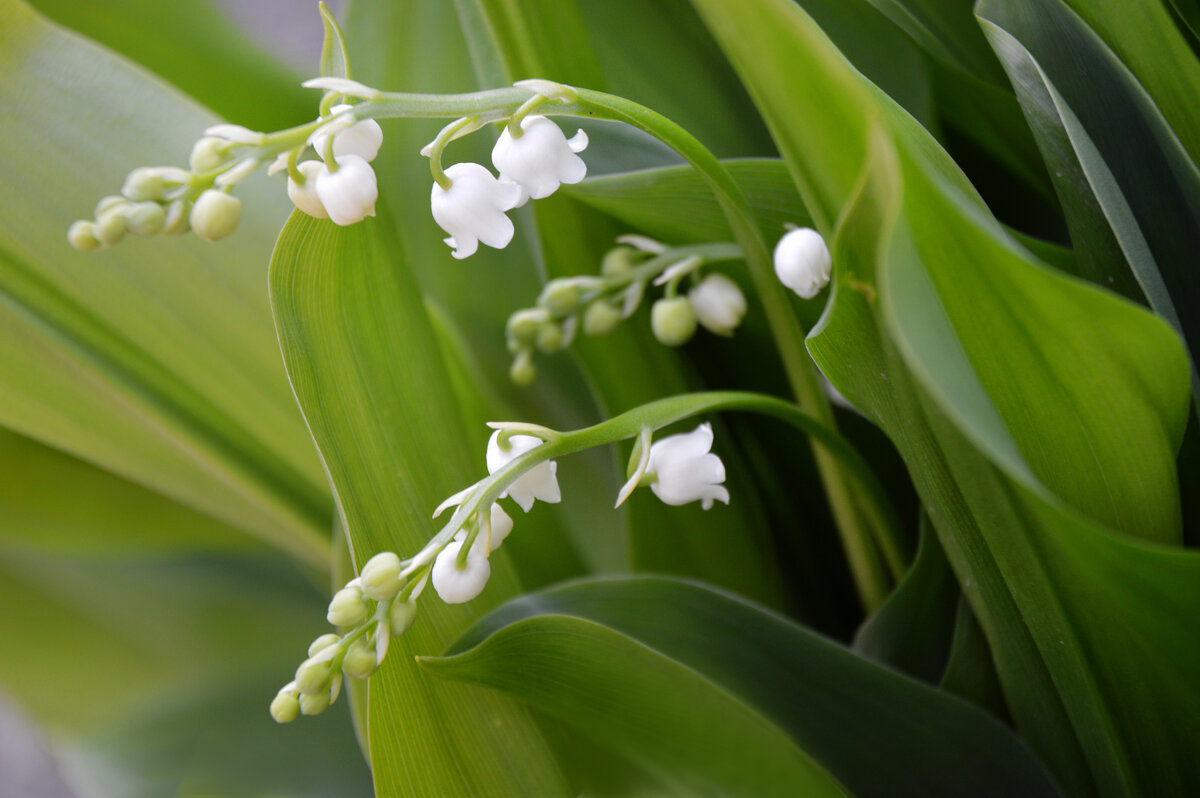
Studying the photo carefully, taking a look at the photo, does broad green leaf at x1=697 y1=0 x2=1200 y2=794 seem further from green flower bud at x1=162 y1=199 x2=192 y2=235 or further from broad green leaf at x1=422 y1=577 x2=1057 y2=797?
green flower bud at x1=162 y1=199 x2=192 y2=235

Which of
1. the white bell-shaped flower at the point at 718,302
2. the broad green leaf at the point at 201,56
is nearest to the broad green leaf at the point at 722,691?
the white bell-shaped flower at the point at 718,302

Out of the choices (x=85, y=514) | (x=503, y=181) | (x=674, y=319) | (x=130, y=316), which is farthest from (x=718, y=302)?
(x=85, y=514)

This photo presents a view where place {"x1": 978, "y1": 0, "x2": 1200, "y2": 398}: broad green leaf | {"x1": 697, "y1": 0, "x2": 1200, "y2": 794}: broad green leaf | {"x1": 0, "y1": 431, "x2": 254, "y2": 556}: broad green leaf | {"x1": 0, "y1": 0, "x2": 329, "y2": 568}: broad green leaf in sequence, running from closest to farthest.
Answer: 1. {"x1": 697, "y1": 0, "x2": 1200, "y2": 794}: broad green leaf
2. {"x1": 978, "y1": 0, "x2": 1200, "y2": 398}: broad green leaf
3. {"x1": 0, "y1": 0, "x2": 329, "y2": 568}: broad green leaf
4. {"x1": 0, "y1": 431, "x2": 254, "y2": 556}: broad green leaf

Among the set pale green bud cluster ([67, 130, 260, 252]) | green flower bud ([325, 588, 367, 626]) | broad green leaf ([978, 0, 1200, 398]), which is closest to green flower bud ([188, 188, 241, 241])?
pale green bud cluster ([67, 130, 260, 252])

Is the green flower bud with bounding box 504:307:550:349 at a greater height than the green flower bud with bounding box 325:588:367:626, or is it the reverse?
the green flower bud with bounding box 504:307:550:349

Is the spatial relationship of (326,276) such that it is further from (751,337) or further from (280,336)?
(751,337)

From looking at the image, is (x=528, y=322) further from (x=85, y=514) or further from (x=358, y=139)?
(x=85, y=514)

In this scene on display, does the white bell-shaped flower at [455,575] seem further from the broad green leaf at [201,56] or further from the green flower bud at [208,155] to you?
the broad green leaf at [201,56]

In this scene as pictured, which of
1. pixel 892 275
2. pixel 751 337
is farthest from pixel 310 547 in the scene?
pixel 892 275
